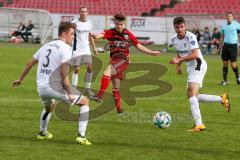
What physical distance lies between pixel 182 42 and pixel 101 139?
113 inches

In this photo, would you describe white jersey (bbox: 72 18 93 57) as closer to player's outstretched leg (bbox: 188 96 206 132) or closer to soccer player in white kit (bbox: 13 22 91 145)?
player's outstretched leg (bbox: 188 96 206 132)

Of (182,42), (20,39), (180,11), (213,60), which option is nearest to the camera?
(182,42)

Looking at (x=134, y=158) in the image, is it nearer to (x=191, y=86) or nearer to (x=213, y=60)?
(x=191, y=86)

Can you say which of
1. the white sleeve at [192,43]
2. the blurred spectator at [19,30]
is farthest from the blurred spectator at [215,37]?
the white sleeve at [192,43]

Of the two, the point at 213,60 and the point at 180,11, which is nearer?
the point at 213,60

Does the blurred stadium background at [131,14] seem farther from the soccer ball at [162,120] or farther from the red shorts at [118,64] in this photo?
the soccer ball at [162,120]

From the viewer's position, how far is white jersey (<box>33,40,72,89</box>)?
32.9ft

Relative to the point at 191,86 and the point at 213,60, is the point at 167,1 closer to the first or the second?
the point at 213,60

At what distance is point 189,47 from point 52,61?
3463mm

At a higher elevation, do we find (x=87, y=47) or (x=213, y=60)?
(x=87, y=47)

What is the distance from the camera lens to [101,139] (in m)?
11.0

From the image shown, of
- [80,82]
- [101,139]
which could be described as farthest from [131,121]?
[80,82]

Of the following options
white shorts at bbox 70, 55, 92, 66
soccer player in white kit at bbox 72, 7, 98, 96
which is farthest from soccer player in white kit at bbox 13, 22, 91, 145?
white shorts at bbox 70, 55, 92, 66

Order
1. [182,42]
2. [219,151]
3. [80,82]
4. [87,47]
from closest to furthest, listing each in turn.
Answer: [219,151]
[182,42]
[87,47]
[80,82]
